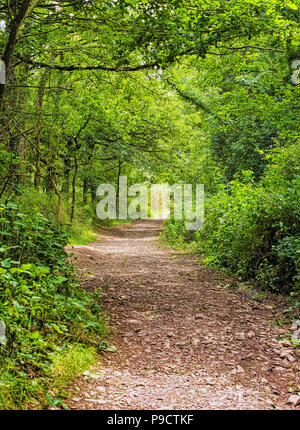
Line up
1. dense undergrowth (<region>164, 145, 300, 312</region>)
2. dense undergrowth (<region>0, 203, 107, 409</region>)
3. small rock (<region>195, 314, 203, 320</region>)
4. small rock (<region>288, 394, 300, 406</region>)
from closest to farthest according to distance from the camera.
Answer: dense undergrowth (<region>0, 203, 107, 409</region>) < small rock (<region>288, 394, 300, 406</region>) < small rock (<region>195, 314, 203, 320</region>) < dense undergrowth (<region>164, 145, 300, 312</region>)

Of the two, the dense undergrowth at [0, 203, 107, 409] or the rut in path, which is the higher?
the dense undergrowth at [0, 203, 107, 409]

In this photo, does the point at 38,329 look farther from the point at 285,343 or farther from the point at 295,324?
the point at 295,324

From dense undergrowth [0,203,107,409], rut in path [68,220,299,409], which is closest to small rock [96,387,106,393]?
rut in path [68,220,299,409]

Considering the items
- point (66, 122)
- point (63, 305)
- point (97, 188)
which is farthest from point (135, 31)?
point (97, 188)

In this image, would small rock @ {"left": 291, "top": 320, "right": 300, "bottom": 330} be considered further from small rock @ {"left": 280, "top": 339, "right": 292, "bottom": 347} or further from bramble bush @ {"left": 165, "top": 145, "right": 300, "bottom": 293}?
bramble bush @ {"left": 165, "top": 145, "right": 300, "bottom": 293}

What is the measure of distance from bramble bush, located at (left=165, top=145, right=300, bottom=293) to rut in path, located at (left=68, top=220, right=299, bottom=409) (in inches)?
20.1

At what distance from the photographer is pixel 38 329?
11.6 feet

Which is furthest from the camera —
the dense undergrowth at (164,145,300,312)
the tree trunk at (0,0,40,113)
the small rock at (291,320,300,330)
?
the dense undergrowth at (164,145,300,312)

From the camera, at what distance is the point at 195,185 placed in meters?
16.5

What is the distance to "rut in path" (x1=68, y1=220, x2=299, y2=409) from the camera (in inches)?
123

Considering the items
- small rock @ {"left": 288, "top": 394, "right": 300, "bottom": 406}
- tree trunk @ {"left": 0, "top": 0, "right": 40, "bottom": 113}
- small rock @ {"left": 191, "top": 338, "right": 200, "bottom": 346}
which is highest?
tree trunk @ {"left": 0, "top": 0, "right": 40, "bottom": 113}

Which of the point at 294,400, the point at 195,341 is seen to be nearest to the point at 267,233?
the point at 195,341

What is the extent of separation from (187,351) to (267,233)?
354cm
